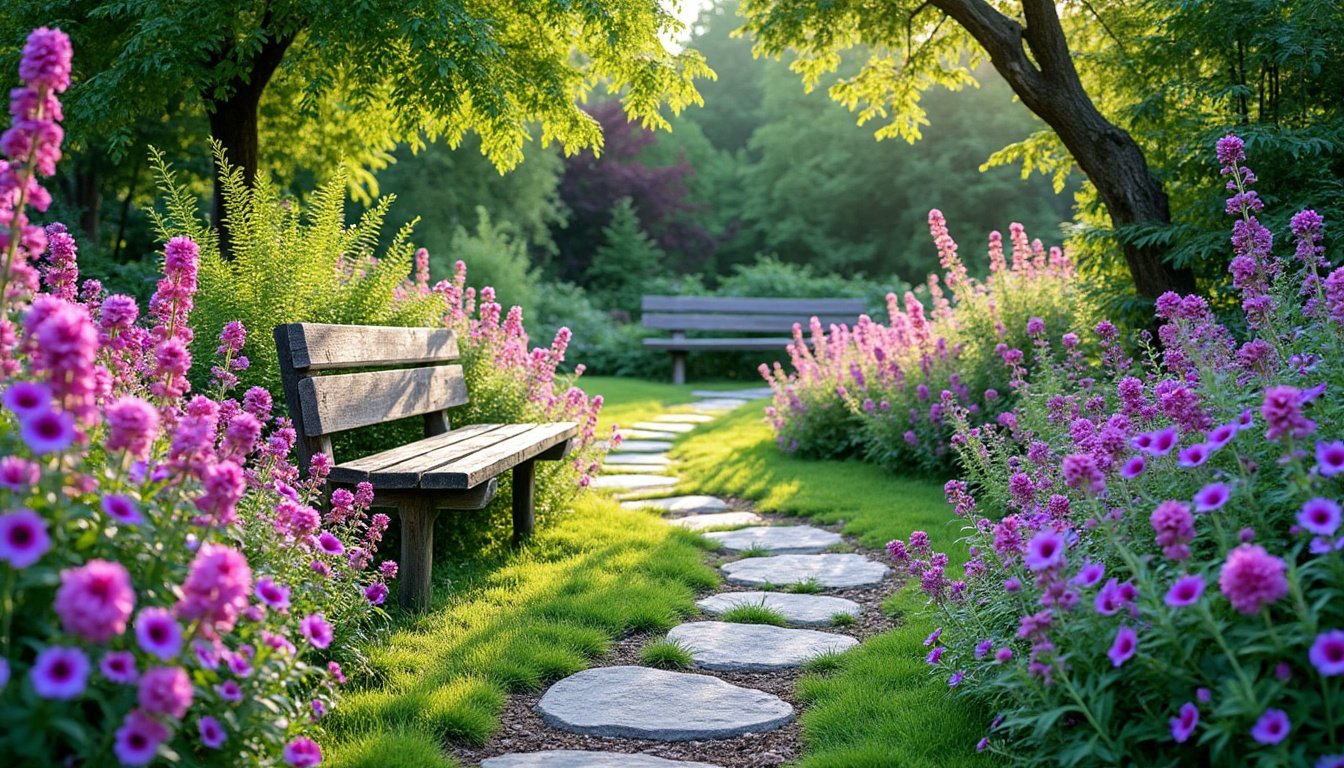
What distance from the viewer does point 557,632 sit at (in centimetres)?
362

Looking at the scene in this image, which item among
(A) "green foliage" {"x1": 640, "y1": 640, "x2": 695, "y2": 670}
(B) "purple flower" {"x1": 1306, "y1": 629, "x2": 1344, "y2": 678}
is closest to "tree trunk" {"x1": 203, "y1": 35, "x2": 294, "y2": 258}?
(A) "green foliage" {"x1": 640, "y1": 640, "x2": 695, "y2": 670}

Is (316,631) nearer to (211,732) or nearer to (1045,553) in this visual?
(211,732)

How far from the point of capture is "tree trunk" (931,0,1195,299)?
20.3ft

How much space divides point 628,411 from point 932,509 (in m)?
5.83

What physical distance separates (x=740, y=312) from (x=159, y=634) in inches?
604

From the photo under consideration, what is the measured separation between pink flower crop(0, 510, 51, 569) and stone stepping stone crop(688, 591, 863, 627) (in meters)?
2.95

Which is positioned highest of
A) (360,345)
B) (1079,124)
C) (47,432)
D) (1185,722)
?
(1079,124)

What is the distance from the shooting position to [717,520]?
235 inches

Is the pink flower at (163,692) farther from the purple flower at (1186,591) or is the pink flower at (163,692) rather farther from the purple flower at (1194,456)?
the purple flower at (1194,456)

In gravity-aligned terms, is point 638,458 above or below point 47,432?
below

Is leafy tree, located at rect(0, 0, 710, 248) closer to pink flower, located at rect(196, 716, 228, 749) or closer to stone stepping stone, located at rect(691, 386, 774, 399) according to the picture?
pink flower, located at rect(196, 716, 228, 749)

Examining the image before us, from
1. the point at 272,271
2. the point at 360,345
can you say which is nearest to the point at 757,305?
the point at 272,271

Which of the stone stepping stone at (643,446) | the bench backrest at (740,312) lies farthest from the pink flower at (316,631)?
the bench backrest at (740,312)

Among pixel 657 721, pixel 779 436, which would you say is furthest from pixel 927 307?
pixel 657 721
